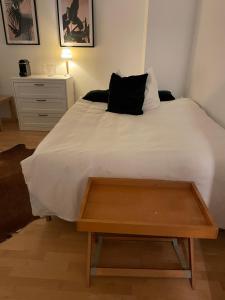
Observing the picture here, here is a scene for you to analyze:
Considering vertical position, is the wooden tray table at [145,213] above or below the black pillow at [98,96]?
below

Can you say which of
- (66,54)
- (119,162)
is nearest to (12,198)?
(119,162)

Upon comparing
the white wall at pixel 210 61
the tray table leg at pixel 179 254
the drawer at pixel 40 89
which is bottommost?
the tray table leg at pixel 179 254

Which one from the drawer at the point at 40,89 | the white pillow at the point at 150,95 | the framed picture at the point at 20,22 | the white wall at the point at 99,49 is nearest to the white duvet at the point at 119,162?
the white pillow at the point at 150,95

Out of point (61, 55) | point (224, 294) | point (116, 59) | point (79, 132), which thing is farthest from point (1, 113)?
point (224, 294)

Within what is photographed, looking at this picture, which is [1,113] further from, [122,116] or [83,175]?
[83,175]

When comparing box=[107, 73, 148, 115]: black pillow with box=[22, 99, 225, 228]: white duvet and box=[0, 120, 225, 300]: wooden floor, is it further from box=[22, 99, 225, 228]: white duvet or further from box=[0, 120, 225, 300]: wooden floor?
box=[0, 120, 225, 300]: wooden floor

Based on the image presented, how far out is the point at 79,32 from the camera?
307 cm

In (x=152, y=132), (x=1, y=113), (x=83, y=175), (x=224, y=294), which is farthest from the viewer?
(x=1, y=113)

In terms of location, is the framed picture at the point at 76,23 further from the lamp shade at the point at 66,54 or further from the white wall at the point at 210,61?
the white wall at the point at 210,61

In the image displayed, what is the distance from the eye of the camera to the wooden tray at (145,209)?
96 cm

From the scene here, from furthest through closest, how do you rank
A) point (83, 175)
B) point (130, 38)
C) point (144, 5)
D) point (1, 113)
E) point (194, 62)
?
point (1, 113) → point (130, 38) → point (144, 5) → point (194, 62) → point (83, 175)

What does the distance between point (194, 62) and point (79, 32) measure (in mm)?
1596

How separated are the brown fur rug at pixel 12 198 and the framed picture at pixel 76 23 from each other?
173cm

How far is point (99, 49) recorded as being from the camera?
3.16 m
